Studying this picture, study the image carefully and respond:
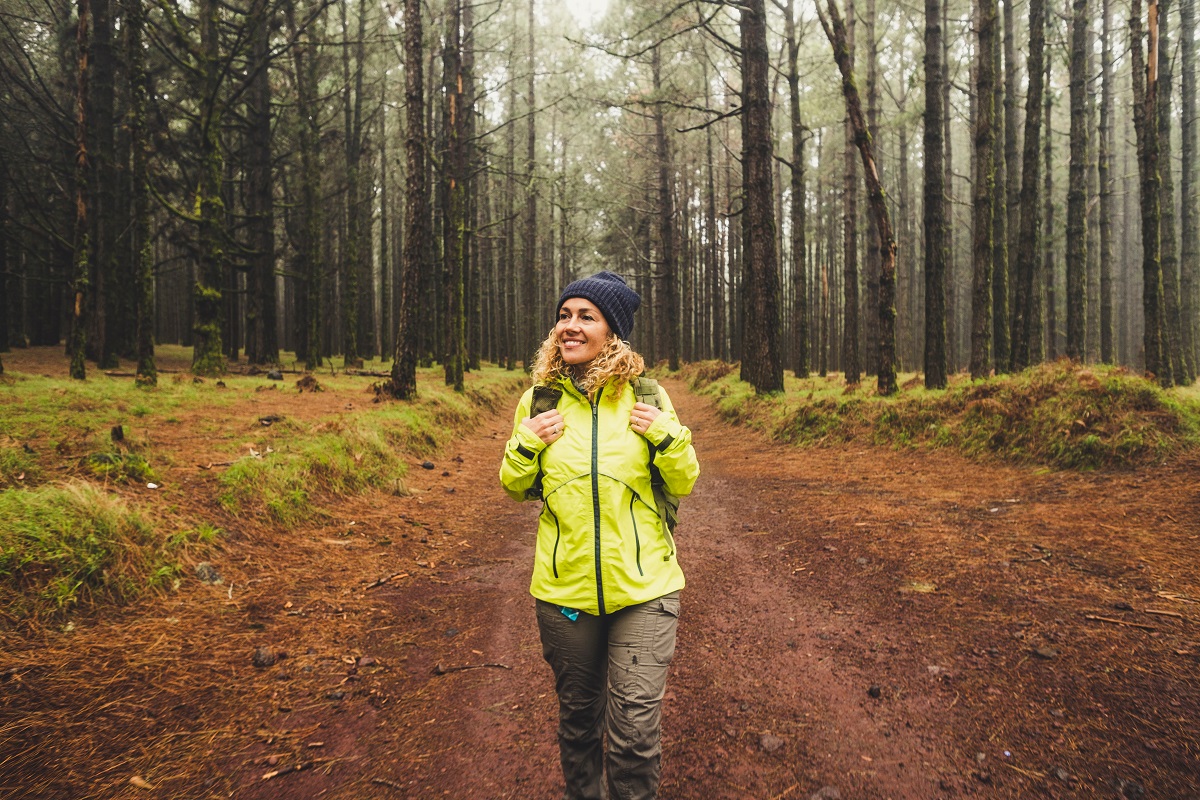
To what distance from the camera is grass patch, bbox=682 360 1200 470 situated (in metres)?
6.34

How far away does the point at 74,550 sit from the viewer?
3465 mm

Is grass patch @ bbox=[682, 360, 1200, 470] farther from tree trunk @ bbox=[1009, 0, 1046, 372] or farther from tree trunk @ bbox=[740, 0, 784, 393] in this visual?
tree trunk @ bbox=[1009, 0, 1046, 372]

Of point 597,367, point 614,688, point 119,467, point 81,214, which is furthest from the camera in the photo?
point 81,214

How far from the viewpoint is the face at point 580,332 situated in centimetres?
228

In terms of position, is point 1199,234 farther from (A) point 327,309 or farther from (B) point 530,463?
(A) point 327,309

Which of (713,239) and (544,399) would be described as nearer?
(544,399)

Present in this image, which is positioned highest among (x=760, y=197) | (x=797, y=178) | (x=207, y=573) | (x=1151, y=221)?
(x=797, y=178)

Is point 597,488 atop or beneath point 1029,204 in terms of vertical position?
beneath

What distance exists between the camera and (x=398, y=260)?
37406 mm

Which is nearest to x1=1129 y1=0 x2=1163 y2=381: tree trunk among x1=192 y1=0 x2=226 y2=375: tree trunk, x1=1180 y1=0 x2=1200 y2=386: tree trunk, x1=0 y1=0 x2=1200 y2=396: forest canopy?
x1=0 y1=0 x2=1200 y2=396: forest canopy

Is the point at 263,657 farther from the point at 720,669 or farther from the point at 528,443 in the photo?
the point at 720,669

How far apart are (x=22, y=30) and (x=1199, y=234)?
1461 inches

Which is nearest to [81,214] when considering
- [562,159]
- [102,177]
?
[102,177]

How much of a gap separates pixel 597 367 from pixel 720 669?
2.18 m
